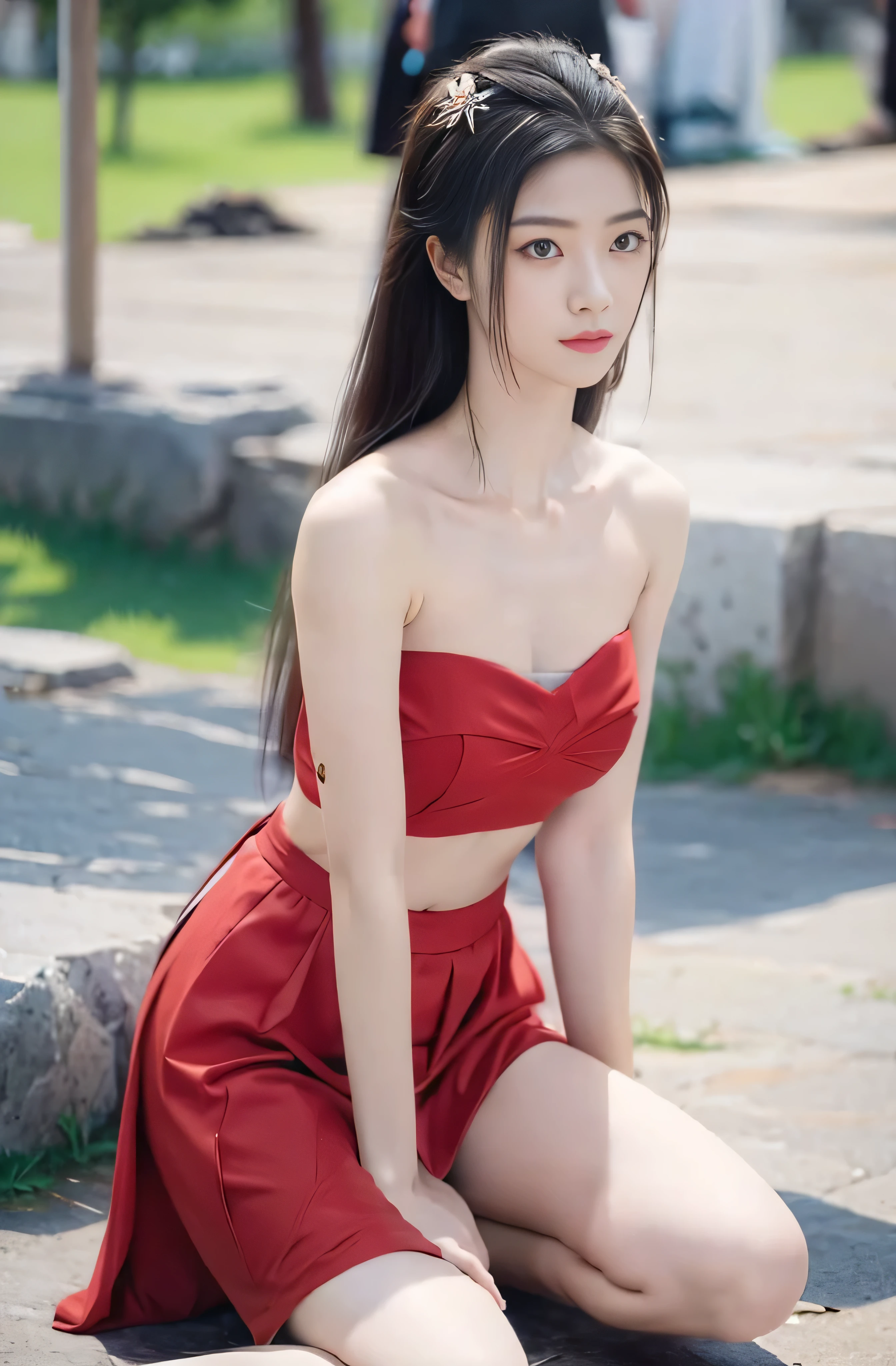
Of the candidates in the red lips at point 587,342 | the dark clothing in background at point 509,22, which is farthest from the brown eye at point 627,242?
the dark clothing in background at point 509,22

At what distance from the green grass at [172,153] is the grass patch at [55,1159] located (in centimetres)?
1349

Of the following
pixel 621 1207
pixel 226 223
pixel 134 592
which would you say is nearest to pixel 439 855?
pixel 621 1207

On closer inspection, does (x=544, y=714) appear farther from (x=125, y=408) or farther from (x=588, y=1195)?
(x=125, y=408)

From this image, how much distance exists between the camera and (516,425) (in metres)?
2.18

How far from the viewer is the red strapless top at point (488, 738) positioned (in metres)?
2.03

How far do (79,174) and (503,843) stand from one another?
17.0ft

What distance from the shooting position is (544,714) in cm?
204

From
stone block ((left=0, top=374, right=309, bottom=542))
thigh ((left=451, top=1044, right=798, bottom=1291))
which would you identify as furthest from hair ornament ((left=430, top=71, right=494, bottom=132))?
stone block ((left=0, top=374, right=309, bottom=542))

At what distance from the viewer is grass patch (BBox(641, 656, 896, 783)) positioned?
4.79 metres

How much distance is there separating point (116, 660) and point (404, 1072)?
11.0 ft

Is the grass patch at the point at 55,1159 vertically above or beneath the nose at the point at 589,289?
beneath

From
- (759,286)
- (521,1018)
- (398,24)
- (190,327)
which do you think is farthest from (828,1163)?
(759,286)

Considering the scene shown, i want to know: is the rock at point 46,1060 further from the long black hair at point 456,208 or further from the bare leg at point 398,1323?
the bare leg at point 398,1323

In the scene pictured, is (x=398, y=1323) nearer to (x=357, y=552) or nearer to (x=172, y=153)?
(x=357, y=552)
